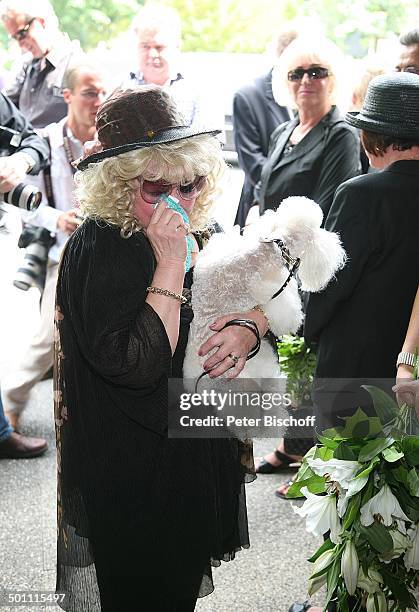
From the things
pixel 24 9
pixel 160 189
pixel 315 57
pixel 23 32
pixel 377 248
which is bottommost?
pixel 377 248

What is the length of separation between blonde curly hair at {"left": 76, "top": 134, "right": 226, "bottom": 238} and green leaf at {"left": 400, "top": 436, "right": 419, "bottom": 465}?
708mm

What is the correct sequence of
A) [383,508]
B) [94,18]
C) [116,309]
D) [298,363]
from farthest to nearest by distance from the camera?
[94,18] < [298,363] < [383,508] < [116,309]

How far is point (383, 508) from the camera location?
5.66 ft

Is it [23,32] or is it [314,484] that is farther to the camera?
[23,32]

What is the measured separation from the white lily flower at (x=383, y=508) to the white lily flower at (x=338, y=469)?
2.6 inches

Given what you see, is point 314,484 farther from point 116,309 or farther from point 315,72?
point 315,72

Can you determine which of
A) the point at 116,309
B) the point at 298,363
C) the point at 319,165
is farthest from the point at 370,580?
the point at 319,165

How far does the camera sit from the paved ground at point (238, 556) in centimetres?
270

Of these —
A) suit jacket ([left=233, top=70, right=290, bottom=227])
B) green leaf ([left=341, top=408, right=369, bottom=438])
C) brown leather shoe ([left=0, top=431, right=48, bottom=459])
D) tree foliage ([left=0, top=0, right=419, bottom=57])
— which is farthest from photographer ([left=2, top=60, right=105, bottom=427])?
green leaf ([left=341, top=408, right=369, bottom=438])

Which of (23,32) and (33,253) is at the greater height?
(23,32)

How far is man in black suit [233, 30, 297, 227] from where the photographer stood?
175 inches

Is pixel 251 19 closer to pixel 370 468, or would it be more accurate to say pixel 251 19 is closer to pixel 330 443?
pixel 330 443

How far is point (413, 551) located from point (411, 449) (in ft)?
0.68

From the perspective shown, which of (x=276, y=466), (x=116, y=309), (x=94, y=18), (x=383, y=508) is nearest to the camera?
(x=116, y=309)
